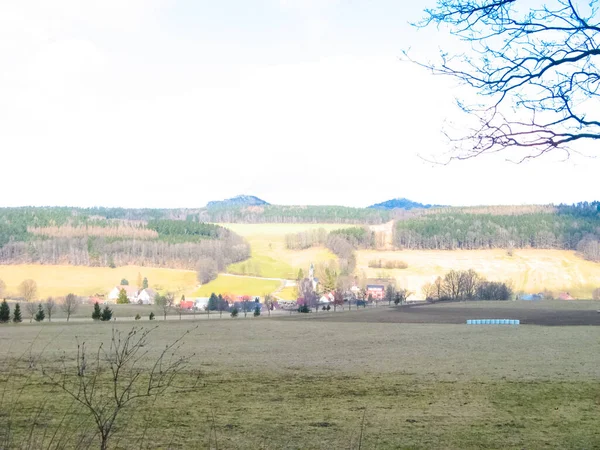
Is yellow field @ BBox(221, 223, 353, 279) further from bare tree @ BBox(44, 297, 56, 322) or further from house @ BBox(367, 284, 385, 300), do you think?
bare tree @ BBox(44, 297, 56, 322)

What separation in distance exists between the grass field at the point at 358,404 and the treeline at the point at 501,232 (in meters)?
149

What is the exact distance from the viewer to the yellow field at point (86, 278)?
122 m

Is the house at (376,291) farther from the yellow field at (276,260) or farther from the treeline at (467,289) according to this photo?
the yellow field at (276,260)

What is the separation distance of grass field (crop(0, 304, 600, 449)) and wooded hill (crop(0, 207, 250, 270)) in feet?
421

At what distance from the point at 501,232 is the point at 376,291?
63854 mm

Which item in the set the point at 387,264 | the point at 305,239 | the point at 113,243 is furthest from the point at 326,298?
the point at 305,239

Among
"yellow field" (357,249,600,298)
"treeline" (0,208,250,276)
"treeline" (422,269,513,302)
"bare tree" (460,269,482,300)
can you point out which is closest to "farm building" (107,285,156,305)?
"treeline" (0,208,250,276)

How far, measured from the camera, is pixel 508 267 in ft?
466

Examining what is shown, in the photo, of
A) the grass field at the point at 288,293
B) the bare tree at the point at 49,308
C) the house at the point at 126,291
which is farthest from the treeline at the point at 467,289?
the bare tree at the point at 49,308

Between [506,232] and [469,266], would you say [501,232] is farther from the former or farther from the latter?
[469,266]

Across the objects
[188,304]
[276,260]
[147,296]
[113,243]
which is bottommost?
[147,296]

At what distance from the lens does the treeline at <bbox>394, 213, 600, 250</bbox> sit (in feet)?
532

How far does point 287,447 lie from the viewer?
335 inches

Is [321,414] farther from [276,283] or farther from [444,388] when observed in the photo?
[276,283]
